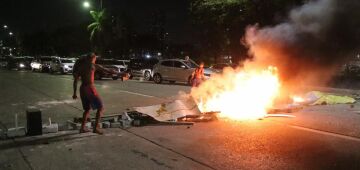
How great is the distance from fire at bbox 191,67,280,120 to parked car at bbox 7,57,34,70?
45.1m

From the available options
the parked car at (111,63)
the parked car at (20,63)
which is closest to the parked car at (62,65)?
the parked car at (111,63)

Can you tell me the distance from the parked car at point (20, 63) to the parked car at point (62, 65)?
14.2m

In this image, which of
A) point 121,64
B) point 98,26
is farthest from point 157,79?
point 98,26

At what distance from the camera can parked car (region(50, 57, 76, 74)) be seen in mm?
39188

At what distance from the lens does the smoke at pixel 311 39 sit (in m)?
12.4

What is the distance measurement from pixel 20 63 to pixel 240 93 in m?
48.0

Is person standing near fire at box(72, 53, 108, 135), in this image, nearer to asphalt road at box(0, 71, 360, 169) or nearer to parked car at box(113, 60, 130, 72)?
asphalt road at box(0, 71, 360, 169)

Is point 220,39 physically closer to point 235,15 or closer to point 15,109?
point 235,15

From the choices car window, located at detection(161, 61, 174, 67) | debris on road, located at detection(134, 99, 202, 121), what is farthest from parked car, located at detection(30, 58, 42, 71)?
debris on road, located at detection(134, 99, 202, 121)

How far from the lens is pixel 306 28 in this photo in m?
13.6

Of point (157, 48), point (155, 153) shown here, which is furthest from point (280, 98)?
point (157, 48)

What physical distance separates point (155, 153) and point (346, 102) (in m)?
9.69

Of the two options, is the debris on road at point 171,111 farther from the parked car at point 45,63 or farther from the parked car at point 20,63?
the parked car at point 20,63

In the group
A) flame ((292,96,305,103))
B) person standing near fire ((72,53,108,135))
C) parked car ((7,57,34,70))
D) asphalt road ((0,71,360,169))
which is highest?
parked car ((7,57,34,70))
